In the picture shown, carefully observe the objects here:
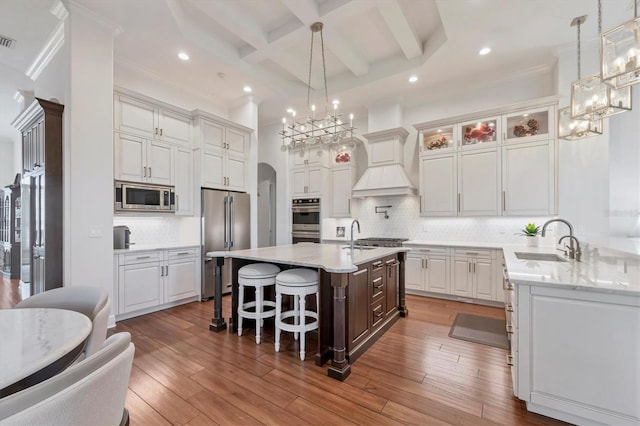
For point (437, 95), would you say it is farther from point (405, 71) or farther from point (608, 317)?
point (608, 317)

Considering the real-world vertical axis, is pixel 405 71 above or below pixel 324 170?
above

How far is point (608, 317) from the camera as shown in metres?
1.56

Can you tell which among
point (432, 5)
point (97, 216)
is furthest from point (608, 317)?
point (97, 216)

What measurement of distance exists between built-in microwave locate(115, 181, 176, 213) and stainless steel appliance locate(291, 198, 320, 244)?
249 centimetres

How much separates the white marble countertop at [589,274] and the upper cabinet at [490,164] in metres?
1.85

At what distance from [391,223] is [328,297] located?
10.5ft

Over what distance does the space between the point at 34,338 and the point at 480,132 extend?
5.26 metres

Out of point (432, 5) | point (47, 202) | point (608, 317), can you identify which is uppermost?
point (432, 5)

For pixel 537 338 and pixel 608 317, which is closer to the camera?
pixel 608 317

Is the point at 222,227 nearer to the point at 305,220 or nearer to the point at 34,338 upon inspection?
the point at 305,220

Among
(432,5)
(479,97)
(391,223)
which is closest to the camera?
(432,5)

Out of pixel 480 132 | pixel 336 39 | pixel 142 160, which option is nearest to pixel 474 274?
pixel 480 132

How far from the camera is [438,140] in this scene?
188 inches

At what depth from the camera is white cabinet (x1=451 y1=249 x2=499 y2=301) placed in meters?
4.00
